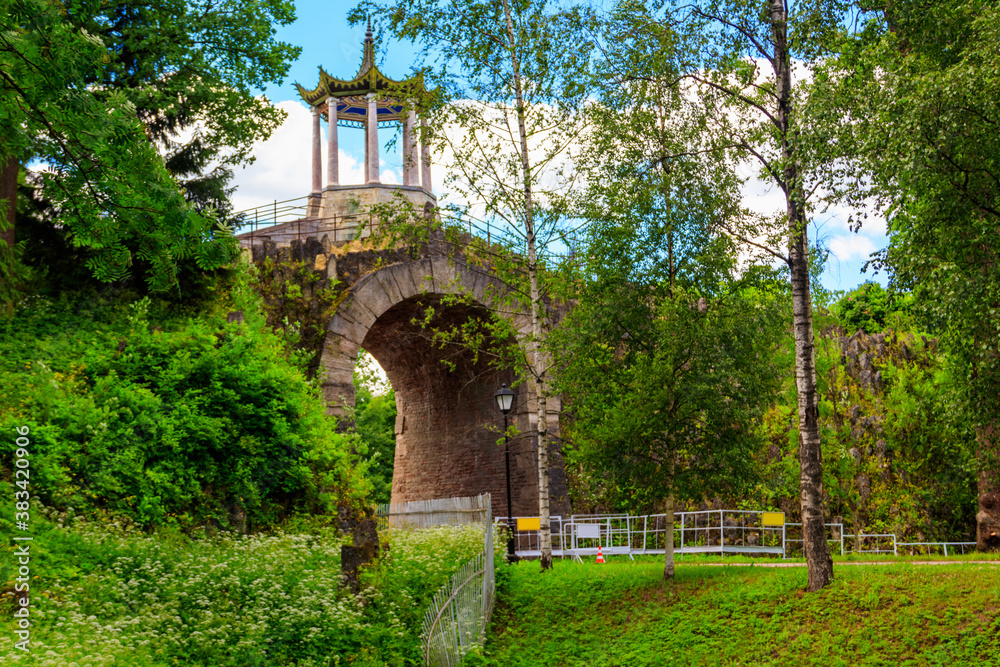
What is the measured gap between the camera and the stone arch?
17.9m

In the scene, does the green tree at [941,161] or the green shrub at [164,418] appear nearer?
the green tree at [941,161]

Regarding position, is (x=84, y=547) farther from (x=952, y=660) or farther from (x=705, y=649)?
(x=952, y=660)

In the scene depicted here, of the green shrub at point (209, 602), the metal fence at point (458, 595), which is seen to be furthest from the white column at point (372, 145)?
the green shrub at point (209, 602)

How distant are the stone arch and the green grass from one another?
20.3 feet

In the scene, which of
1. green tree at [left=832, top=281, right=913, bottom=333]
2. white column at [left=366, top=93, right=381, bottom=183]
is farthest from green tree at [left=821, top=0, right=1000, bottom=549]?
white column at [left=366, top=93, right=381, bottom=183]

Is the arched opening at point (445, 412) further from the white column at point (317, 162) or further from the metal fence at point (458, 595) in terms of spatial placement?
the white column at point (317, 162)

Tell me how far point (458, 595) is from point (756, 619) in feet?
13.1

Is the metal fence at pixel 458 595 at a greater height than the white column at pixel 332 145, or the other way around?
the white column at pixel 332 145

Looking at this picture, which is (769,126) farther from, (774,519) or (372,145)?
(372,145)

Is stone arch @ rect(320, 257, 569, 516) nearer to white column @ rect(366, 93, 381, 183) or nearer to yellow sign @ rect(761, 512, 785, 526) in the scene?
yellow sign @ rect(761, 512, 785, 526)

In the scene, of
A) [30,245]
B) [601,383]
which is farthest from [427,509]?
[30,245]

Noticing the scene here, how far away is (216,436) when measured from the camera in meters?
11.8

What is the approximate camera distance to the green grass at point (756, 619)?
374 inches

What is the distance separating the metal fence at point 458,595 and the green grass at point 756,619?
48 centimetres
